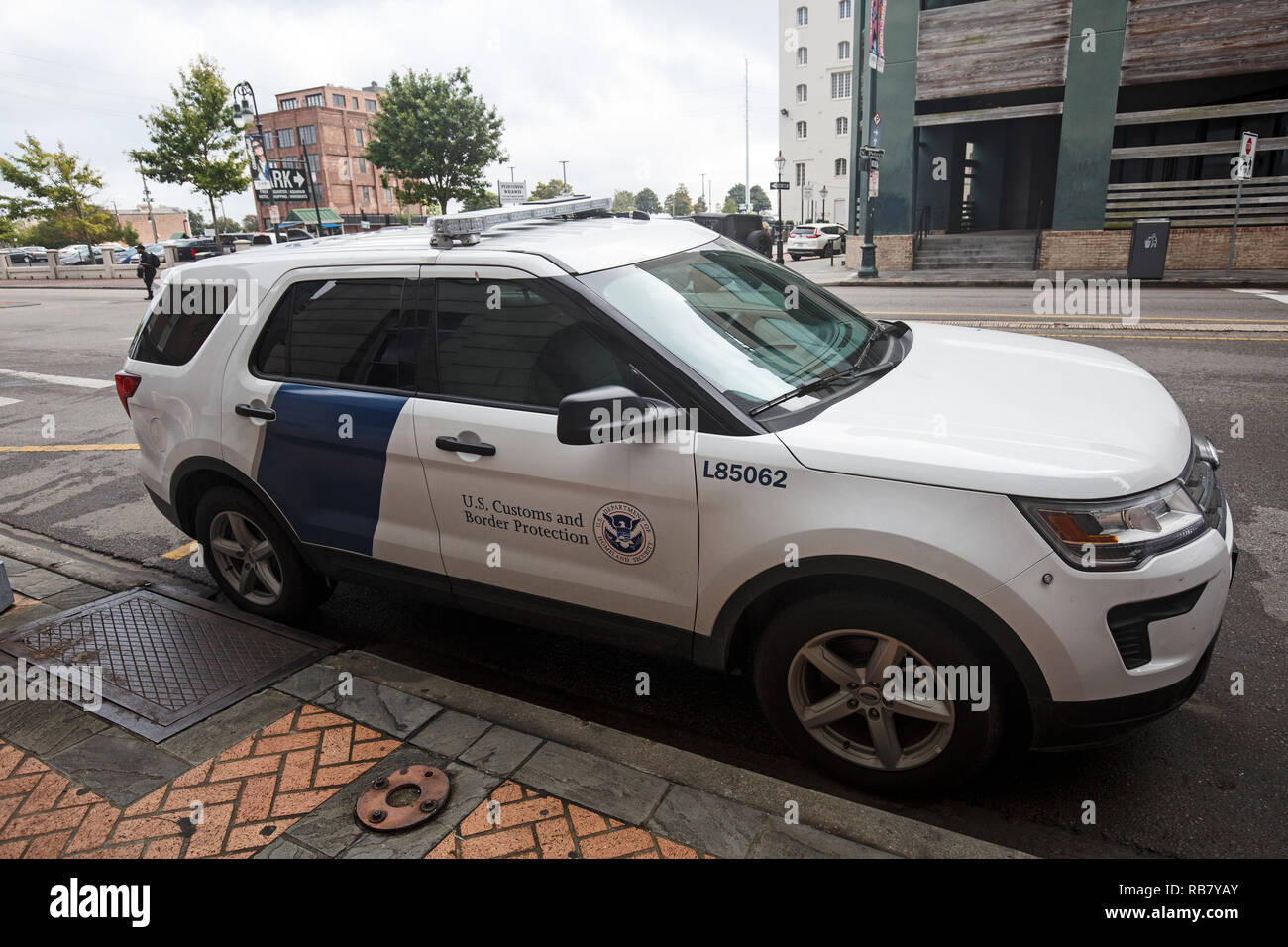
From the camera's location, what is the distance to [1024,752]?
109 inches

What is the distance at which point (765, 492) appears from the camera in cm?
257

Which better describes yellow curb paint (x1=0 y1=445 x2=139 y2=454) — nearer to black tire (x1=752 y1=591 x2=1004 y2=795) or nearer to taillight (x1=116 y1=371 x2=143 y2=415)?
taillight (x1=116 y1=371 x2=143 y2=415)

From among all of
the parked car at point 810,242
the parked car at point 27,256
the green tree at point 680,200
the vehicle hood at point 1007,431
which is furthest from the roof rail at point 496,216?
the green tree at point 680,200

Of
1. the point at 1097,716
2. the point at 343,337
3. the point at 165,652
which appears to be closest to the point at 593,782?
the point at 1097,716

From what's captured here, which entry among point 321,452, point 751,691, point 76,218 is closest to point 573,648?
point 751,691

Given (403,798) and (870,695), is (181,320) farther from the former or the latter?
(870,695)

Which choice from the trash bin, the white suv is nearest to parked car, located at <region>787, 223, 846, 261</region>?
the trash bin

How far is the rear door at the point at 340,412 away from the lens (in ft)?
11.0

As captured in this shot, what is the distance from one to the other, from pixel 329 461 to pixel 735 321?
1786 mm

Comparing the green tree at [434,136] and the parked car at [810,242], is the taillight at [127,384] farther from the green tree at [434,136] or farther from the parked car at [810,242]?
the green tree at [434,136]

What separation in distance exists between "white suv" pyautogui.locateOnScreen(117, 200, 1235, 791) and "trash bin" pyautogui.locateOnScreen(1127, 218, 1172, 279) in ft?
58.7

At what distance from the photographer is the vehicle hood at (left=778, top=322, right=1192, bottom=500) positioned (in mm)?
2324
